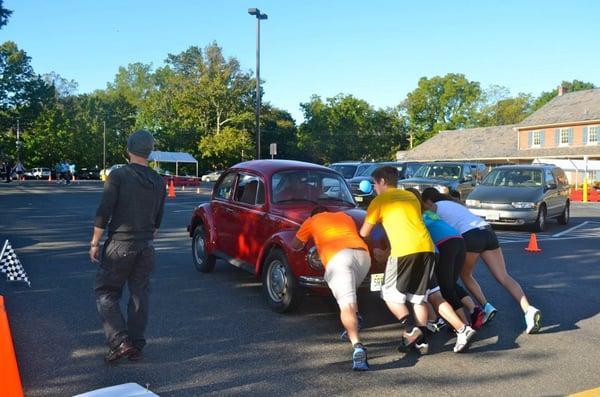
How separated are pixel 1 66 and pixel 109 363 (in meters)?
60.3

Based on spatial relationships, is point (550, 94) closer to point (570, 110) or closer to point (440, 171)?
point (570, 110)

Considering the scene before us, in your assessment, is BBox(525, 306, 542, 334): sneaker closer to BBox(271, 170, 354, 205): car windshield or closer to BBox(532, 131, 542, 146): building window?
BBox(271, 170, 354, 205): car windshield

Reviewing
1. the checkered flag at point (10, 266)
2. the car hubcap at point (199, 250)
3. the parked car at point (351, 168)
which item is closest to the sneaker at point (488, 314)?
the car hubcap at point (199, 250)

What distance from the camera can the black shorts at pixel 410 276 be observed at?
4.97 meters

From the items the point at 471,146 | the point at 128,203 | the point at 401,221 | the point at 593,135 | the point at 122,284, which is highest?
the point at 593,135

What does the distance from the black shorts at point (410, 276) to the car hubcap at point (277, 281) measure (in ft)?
5.07

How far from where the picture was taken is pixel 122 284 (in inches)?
187

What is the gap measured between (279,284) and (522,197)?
34.1 feet

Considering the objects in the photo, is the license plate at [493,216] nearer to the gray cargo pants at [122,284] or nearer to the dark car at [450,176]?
the dark car at [450,176]

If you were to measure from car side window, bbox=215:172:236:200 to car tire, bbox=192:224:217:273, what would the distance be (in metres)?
0.64

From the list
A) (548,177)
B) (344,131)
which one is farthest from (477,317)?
(344,131)

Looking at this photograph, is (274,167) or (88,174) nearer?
(274,167)

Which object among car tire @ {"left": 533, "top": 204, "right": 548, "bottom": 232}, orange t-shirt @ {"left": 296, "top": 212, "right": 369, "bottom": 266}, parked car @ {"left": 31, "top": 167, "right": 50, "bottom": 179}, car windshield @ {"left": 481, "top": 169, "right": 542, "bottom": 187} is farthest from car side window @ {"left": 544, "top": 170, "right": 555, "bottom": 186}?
parked car @ {"left": 31, "top": 167, "right": 50, "bottom": 179}

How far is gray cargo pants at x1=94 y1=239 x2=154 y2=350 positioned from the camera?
15.3 feet
